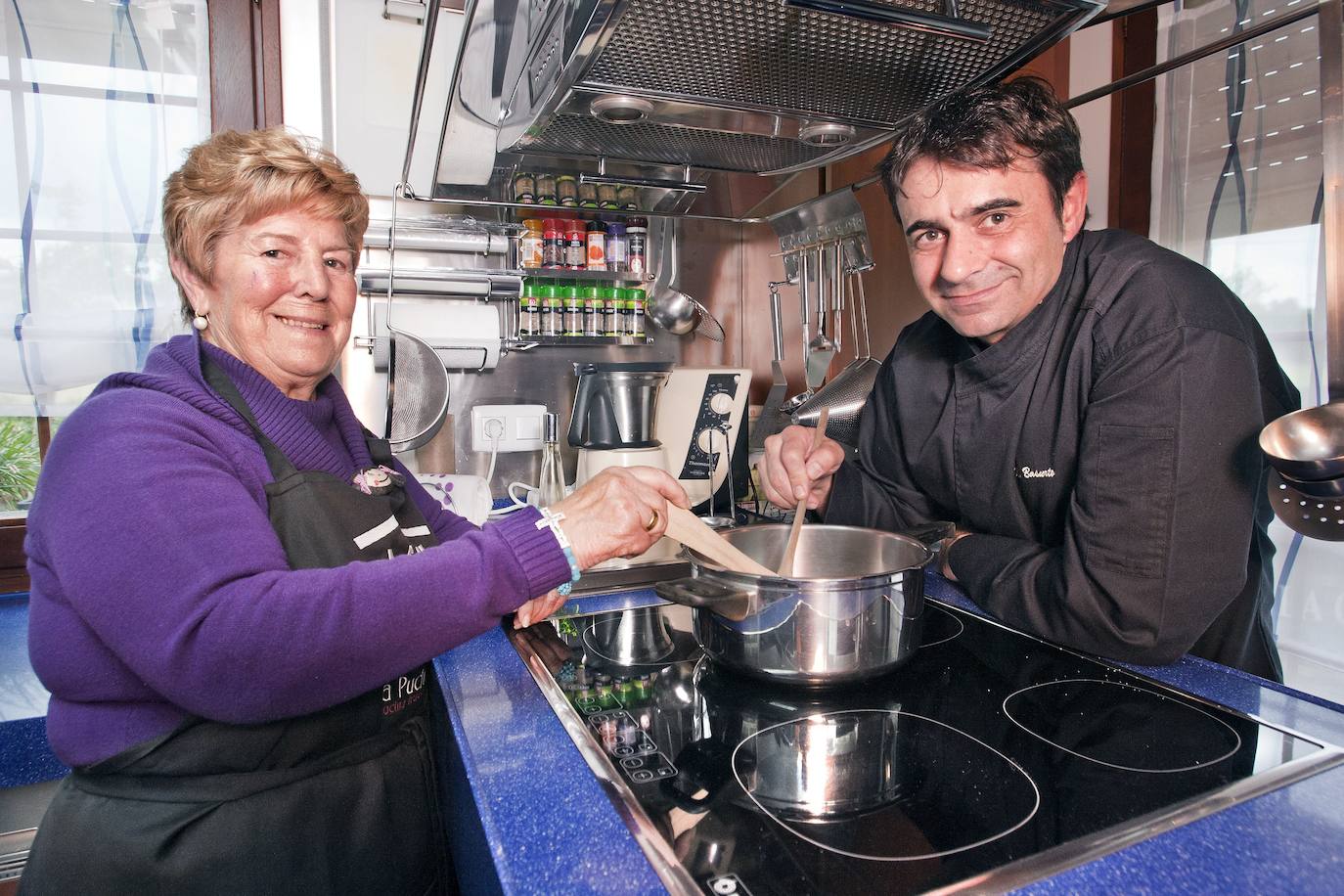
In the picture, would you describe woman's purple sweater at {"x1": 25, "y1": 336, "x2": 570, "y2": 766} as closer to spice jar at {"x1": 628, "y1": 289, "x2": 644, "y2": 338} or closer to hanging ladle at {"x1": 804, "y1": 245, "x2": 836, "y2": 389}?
hanging ladle at {"x1": 804, "y1": 245, "x2": 836, "y2": 389}

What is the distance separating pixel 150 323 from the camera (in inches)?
68.1

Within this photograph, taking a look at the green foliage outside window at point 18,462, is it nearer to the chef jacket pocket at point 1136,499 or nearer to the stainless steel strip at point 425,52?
the stainless steel strip at point 425,52

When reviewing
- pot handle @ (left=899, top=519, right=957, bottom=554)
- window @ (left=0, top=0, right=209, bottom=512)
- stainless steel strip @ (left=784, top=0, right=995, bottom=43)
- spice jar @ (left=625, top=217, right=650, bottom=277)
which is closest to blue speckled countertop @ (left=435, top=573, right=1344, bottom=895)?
pot handle @ (left=899, top=519, right=957, bottom=554)

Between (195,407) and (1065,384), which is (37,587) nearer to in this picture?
(195,407)

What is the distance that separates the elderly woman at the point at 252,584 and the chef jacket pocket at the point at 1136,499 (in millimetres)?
431

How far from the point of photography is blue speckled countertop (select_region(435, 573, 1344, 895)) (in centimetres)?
46

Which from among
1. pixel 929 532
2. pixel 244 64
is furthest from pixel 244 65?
pixel 929 532

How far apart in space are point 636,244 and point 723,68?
1.03 m

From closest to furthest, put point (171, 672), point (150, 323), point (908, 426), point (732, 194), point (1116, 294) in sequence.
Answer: point (171, 672) → point (1116, 294) → point (908, 426) → point (150, 323) → point (732, 194)

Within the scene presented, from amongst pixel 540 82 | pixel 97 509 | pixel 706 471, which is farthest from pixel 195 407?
pixel 706 471

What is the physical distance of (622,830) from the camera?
Result: 516mm

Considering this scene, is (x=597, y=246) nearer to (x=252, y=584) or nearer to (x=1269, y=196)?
(x=1269, y=196)

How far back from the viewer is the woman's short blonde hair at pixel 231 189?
2.78 feet

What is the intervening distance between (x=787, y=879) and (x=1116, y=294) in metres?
0.70
